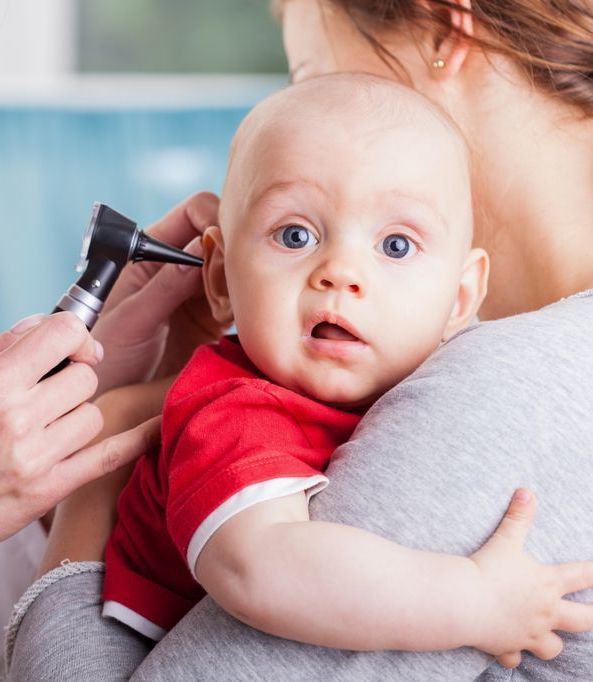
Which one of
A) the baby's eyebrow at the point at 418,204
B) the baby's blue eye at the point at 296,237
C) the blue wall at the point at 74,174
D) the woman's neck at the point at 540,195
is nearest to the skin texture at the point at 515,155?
the woman's neck at the point at 540,195

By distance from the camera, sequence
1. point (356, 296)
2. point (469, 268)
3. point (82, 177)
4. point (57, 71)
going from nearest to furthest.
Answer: point (356, 296) → point (469, 268) → point (82, 177) → point (57, 71)

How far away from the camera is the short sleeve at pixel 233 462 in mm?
920

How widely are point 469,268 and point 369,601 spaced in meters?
0.55

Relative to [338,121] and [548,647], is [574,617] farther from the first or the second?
[338,121]

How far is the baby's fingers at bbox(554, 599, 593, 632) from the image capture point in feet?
3.03

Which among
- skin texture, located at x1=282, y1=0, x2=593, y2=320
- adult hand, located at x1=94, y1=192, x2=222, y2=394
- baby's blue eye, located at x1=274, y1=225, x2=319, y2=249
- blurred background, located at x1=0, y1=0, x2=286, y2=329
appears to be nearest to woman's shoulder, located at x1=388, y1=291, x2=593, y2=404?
baby's blue eye, located at x1=274, y1=225, x2=319, y2=249

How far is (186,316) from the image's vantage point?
→ 5.37 ft

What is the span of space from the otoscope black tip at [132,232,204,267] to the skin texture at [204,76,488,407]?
131mm

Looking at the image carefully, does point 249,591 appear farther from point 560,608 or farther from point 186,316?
point 186,316

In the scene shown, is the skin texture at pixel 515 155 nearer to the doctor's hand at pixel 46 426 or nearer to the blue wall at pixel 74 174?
the doctor's hand at pixel 46 426

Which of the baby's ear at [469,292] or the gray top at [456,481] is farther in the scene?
the baby's ear at [469,292]

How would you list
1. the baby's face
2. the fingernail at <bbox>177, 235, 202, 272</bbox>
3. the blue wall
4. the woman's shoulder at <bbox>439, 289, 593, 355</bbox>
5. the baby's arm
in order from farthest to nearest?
the blue wall, the fingernail at <bbox>177, 235, 202, 272</bbox>, the baby's face, the woman's shoulder at <bbox>439, 289, 593, 355</bbox>, the baby's arm

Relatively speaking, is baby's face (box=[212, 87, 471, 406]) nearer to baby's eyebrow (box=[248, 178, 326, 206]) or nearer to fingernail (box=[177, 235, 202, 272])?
baby's eyebrow (box=[248, 178, 326, 206])

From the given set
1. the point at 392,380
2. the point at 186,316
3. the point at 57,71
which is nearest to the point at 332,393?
the point at 392,380
